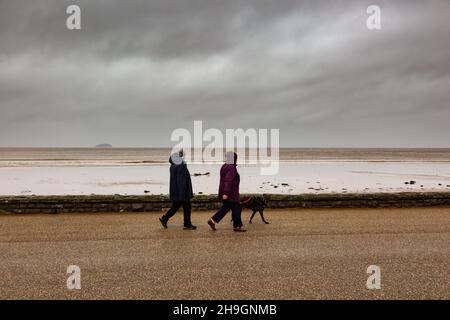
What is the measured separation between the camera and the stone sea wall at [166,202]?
1052 centimetres

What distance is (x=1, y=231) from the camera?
8.51m

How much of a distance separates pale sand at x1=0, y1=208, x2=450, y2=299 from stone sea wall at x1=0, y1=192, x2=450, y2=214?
629 millimetres

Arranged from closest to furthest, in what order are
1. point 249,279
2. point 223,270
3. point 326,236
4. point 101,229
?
point 249,279
point 223,270
point 326,236
point 101,229

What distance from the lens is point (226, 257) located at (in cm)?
650

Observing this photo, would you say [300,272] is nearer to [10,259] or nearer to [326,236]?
[326,236]

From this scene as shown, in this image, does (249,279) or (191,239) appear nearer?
(249,279)

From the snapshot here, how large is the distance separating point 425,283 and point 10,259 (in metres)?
6.21

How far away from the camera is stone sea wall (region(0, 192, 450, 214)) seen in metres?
10.5

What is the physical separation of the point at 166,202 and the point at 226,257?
15.7 feet
